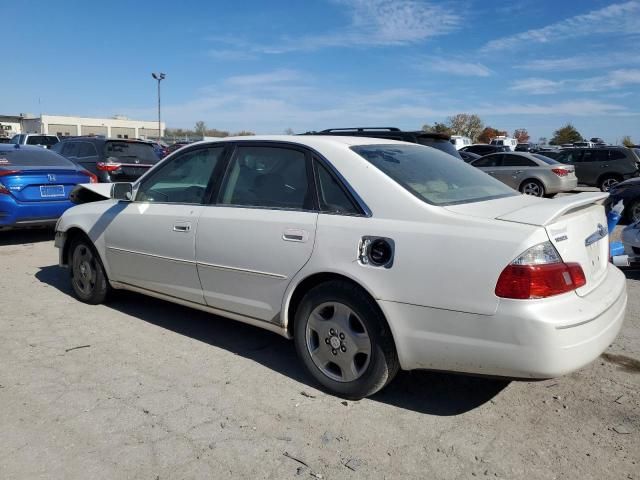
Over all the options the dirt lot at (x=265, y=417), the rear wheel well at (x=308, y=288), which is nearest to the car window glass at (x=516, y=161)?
the dirt lot at (x=265, y=417)

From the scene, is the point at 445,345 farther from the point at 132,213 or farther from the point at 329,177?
the point at 132,213

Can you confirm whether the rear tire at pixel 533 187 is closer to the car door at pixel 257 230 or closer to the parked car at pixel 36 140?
the car door at pixel 257 230

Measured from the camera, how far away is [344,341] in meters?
3.33

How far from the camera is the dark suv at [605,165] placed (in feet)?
59.6

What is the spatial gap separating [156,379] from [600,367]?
305 cm

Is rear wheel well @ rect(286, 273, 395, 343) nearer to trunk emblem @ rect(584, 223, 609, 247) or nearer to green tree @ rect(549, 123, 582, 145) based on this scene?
trunk emblem @ rect(584, 223, 609, 247)

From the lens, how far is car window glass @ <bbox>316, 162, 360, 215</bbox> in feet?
11.0

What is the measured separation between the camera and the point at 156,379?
369cm

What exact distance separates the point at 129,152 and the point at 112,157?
478 millimetres

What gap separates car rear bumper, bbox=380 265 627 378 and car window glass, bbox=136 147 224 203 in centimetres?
190

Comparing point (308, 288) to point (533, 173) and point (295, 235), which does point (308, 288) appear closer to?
point (295, 235)

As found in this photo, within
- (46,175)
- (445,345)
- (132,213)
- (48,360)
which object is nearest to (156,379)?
(48,360)

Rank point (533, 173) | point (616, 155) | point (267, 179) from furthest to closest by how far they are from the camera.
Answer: point (616, 155) → point (533, 173) → point (267, 179)

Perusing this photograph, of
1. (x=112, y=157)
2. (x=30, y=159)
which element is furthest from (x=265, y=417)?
(x=112, y=157)
